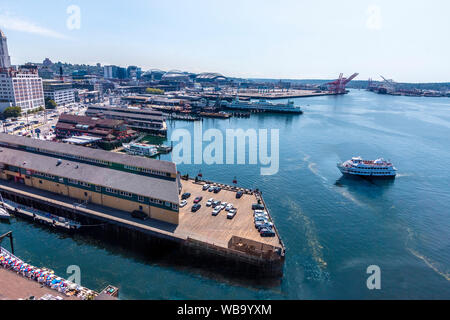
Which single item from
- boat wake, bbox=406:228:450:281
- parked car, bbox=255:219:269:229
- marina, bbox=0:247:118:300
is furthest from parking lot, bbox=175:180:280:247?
boat wake, bbox=406:228:450:281

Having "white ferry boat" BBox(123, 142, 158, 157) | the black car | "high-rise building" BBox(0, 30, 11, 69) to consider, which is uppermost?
"high-rise building" BBox(0, 30, 11, 69)

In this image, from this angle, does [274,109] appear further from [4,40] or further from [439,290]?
[4,40]

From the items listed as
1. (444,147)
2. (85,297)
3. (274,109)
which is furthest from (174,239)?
(274,109)

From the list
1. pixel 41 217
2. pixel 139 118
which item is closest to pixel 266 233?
pixel 41 217

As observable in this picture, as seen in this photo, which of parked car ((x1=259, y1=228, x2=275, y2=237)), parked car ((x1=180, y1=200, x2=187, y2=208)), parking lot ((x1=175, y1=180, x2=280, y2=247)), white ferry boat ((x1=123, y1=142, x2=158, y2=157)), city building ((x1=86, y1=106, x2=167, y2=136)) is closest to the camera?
parking lot ((x1=175, y1=180, x2=280, y2=247))

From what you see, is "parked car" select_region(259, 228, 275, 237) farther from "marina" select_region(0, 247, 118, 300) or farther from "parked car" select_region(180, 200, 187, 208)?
"marina" select_region(0, 247, 118, 300)

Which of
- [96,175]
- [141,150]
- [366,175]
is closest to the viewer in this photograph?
[96,175]

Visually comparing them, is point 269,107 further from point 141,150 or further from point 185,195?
point 185,195
